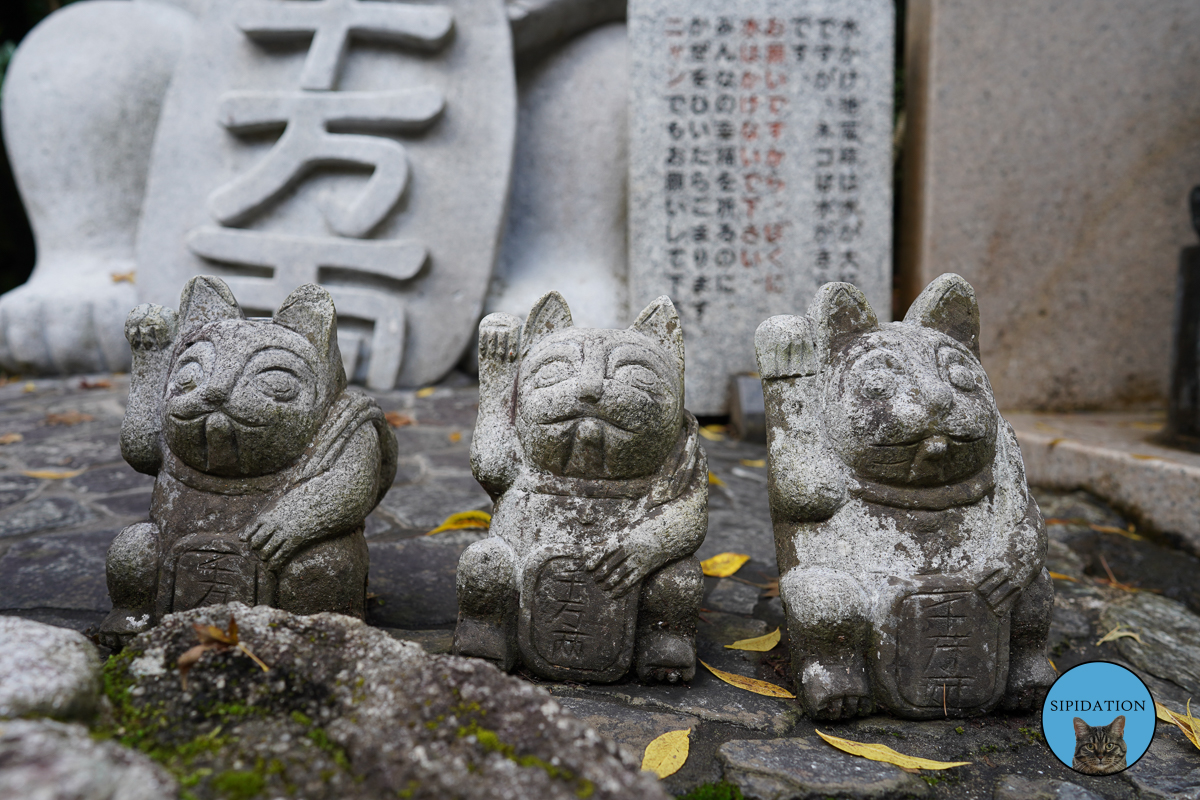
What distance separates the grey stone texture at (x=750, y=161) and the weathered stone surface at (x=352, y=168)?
1.25m

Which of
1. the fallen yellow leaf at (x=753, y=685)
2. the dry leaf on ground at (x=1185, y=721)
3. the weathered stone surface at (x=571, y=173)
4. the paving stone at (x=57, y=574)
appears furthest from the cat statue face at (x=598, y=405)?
the weathered stone surface at (x=571, y=173)

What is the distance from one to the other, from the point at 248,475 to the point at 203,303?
Result: 63 centimetres

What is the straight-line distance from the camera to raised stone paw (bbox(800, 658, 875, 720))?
231 centimetres

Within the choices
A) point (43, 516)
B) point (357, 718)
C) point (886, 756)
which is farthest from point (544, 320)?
point (43, 516)

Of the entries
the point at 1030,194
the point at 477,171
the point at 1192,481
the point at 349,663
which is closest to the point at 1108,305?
the point at 1030,194

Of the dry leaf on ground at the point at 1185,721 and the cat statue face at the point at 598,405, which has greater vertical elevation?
the cat statue face at the point at 598,405

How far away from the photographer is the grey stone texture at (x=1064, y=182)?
5.66 meters

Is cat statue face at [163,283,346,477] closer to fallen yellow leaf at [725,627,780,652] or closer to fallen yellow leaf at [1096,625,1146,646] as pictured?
fallen yellow leaf at [725,627,780,652]

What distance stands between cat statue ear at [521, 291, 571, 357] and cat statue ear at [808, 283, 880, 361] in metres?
0.83

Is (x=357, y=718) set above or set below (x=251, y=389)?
below

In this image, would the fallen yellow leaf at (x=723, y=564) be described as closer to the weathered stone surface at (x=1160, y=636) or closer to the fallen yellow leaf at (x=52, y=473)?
A: the weathered stone surface at (x=1160, y=636)

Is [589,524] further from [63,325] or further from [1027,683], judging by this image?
[63,325]

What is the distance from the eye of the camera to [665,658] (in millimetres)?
2504

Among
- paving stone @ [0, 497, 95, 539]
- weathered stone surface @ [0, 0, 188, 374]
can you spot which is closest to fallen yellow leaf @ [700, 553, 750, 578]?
paving stone @ [0, 497, 95, 539]
